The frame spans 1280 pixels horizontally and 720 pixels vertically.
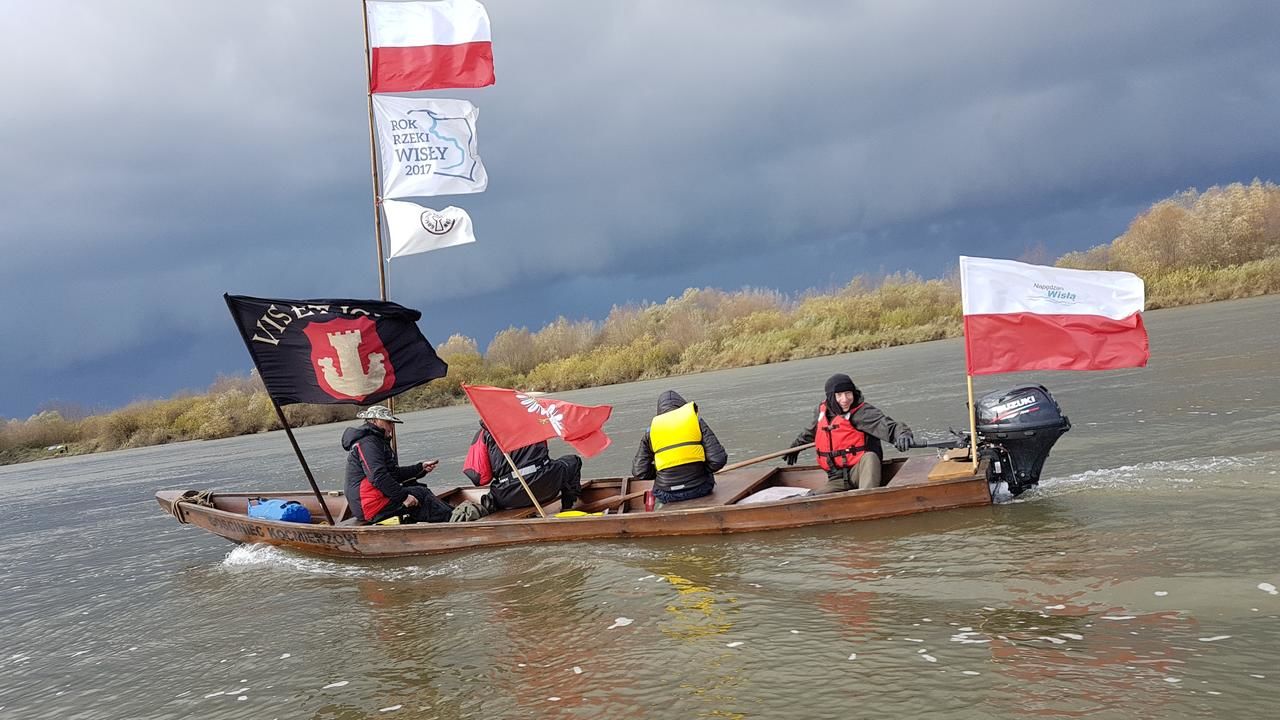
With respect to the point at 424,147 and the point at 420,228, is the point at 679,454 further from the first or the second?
the point at 424,147

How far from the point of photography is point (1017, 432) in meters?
7.75

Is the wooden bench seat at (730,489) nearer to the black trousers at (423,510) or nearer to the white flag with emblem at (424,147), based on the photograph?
the black trousers at (423,510)

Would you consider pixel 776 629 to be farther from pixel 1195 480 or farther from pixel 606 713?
pixel 1195 480

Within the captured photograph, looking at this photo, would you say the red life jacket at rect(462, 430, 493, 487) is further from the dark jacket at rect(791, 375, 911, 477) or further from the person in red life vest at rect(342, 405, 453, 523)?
the dark jacket at rect(791, 375, 911, 477)

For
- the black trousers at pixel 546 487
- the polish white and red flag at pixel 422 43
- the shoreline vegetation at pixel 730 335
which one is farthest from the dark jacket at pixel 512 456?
the shoreline vegetation at pixel 730 335

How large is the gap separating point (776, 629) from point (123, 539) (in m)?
12.5

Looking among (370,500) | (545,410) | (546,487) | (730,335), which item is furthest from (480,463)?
(730,335)

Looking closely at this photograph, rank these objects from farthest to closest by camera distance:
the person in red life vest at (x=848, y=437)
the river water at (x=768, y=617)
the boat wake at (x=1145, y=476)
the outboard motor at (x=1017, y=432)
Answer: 1. the person in red life vest at (x=848, y=437)
2. the boat wake at (x=1145, y=476)
3. the outboard motor at (x=1017, y=432)
4. the river water at (x=768, y=617)

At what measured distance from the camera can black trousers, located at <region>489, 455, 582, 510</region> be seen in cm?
928

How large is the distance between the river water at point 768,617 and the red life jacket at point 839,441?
727 millimetres

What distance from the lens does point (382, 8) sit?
36.2 feet

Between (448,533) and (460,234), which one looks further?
(460,234)

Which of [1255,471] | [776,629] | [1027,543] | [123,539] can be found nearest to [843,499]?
[1027,543]

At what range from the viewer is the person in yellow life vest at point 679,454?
8477 millimetres
